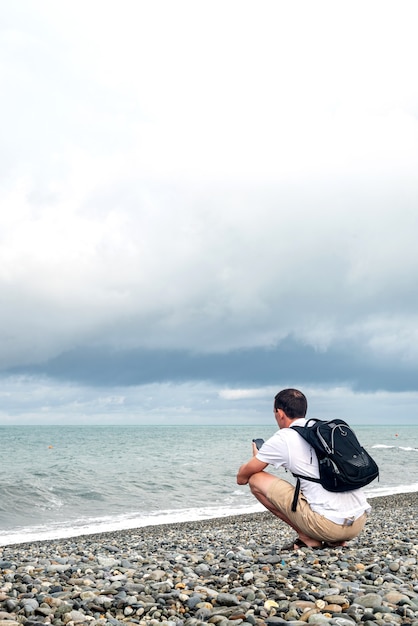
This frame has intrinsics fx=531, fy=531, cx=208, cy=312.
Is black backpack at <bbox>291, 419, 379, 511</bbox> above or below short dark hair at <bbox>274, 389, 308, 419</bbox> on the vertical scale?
below

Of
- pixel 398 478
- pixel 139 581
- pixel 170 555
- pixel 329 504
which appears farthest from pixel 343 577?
pixel 398 478

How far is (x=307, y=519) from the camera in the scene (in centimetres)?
661

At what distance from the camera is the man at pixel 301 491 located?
6.37m

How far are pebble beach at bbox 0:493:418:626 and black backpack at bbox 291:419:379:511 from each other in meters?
0.96

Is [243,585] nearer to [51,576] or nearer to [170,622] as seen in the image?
[170,622]

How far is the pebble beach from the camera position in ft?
14.2

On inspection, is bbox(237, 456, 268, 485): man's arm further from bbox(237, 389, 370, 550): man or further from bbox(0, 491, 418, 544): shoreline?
bbox(0, 491, 418, 544): shoreline

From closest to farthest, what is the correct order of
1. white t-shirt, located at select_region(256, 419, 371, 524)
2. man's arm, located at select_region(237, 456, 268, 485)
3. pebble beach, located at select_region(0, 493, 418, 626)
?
pebble beach, located at select_region(0, 493, 418, 626) < white t-shirt, located at select_region(256, 419, 371, 524) < man's arm, located at select_region(237, 456, 268, 485)

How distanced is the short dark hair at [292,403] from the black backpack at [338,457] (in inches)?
12.0

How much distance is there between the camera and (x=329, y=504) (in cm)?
648

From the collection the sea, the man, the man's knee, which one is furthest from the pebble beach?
the sea

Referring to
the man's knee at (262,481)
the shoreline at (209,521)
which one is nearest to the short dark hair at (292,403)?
the man's knee at (262,481)

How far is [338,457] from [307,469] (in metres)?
0.45

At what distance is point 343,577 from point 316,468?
120 cm
